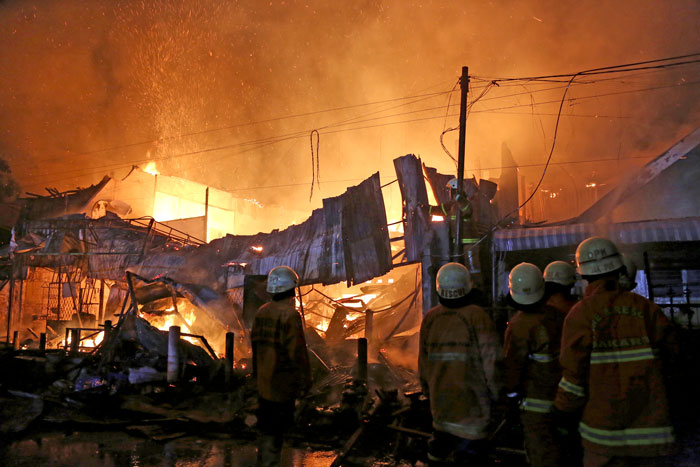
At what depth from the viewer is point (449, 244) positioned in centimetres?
1154

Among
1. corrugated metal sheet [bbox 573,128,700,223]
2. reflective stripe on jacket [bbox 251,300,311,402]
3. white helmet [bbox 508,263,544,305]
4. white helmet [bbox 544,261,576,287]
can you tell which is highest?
corrugated metal sheet [bbox 573,128,700,223]

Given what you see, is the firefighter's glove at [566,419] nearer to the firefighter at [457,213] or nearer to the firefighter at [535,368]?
the firefighter at [535,368]

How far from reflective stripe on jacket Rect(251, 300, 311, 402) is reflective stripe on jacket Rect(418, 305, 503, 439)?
53.4 inches

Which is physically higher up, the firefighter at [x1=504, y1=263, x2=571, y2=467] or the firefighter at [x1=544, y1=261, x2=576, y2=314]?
the firefighter at [x1=544, y1=261, x2=576, y2=314]

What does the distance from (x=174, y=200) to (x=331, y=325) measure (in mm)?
22299

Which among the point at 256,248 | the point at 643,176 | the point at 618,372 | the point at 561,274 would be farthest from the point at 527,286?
the point at 256,248

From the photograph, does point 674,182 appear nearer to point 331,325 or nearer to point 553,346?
point 331,325

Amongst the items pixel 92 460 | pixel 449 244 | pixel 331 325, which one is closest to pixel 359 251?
pixel 449 244

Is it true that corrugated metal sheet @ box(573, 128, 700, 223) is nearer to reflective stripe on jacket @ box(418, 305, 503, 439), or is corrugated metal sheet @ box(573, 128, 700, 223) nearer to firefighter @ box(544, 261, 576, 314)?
firefighter @ box(544, 261, 576, 314)

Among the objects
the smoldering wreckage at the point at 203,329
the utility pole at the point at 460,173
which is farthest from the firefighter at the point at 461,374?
the utility pole at the point at 460,173

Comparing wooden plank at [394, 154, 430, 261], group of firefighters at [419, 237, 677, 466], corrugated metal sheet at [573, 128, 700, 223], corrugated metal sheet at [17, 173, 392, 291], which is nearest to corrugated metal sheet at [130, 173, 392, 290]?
corrugated metal sheet at [17, 173, 392, 291]

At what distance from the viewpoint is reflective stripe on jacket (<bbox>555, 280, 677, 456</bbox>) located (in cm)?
247

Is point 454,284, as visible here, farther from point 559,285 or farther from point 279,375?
point 279,375

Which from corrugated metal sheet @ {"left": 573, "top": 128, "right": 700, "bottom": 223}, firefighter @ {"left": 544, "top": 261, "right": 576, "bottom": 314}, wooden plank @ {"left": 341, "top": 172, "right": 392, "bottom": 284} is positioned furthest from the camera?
corrugated metal sheet @ {"left": 573, "top": 128, "right": 700, "bottom": 223}
